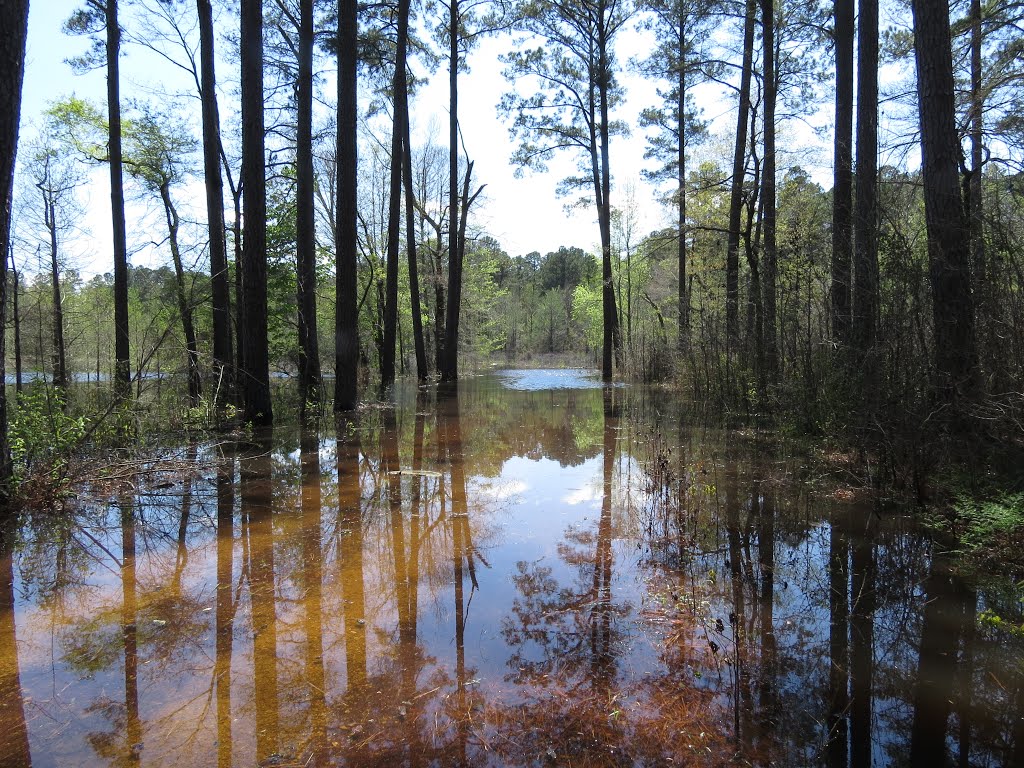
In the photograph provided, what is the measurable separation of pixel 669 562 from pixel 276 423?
8.47 m

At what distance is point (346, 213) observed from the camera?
36.2 feet

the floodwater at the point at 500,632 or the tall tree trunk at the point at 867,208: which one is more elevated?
the tall tree trunk at the point at 867,208

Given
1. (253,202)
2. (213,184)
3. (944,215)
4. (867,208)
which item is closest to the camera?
(944,215)

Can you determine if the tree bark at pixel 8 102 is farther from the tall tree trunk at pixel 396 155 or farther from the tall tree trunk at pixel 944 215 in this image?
the tall tree trunk at pixel 396 155

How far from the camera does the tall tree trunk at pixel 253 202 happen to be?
9.22 m

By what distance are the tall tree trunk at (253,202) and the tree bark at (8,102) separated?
4.26m

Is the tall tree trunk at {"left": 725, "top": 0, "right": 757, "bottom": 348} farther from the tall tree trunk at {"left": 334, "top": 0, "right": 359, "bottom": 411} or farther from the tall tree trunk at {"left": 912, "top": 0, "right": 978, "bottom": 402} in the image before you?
the tall tree trunk at {"left": 334, "top": 0, "right": 359, "bottom": 411}

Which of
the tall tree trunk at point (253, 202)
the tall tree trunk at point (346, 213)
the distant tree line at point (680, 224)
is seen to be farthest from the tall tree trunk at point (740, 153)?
the tall tree trunk at point (253, 202)

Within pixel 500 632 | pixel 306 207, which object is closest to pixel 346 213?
pixel 306 207

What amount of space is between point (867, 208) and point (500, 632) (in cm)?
608

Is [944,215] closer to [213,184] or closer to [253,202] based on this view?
[253,202]

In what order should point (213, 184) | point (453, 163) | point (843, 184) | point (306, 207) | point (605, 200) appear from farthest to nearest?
point (605, 200)
point (453, 163)
point (213, 184)
point (306, 207)
point (843, 184)

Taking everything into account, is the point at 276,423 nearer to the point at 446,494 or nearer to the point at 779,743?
the point at 446,494

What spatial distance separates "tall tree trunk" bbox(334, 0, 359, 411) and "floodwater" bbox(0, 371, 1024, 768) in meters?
5.72
